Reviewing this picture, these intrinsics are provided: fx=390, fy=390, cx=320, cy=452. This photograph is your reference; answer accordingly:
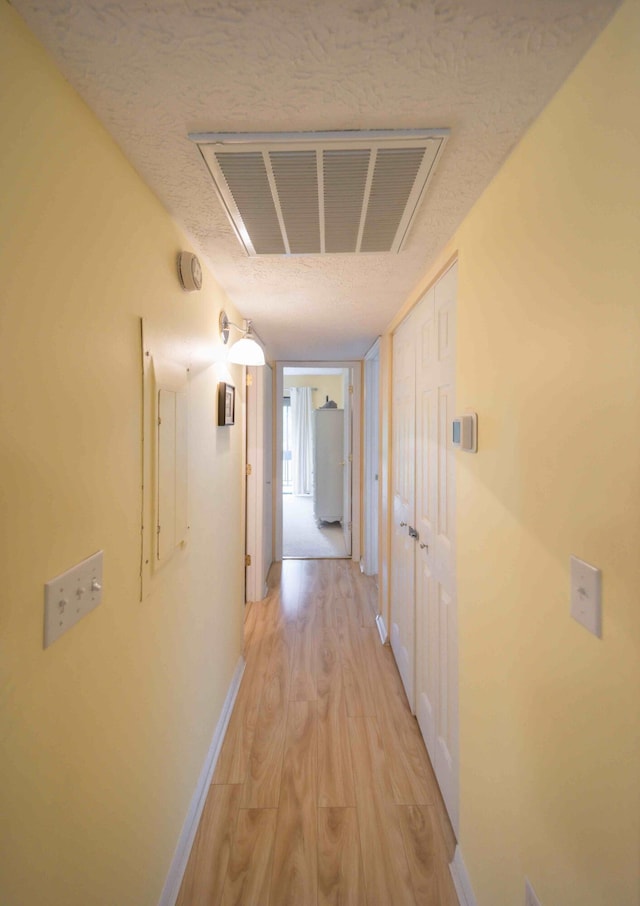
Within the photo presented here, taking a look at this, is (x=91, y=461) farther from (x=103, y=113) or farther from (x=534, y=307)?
(x=534, y=307)

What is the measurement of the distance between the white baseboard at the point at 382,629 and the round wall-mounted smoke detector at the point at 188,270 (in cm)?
241

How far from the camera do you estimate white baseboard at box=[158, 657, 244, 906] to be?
3.96 ft

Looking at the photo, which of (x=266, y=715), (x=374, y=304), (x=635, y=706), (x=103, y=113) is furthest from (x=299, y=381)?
(x=635, y=706)

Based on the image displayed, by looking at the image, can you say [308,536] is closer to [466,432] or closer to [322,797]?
[322,797]

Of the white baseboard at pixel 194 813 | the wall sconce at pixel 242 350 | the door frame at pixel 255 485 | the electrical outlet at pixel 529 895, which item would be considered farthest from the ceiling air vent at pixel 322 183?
the white baseboard at pixel 194 813

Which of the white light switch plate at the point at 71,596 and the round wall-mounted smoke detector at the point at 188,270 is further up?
the round wall-mounted smoke detector at the point at 188,270

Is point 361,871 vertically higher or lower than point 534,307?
lower

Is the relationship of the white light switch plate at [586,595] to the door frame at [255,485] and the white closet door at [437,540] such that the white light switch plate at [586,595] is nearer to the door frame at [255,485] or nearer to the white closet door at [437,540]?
the white closet door at [437,540]

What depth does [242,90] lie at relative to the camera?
30.4 inches

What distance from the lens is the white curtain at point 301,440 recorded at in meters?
7.88

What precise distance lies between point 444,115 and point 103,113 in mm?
728

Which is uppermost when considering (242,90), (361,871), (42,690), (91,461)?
(242,90)

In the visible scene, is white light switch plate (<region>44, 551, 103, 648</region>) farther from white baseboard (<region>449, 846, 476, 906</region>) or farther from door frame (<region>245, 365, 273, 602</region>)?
door frame (<region>245, 365, 273, 602</region>)

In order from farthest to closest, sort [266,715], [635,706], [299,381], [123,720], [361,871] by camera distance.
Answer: [299,381]
[266,715]
[361,871]
[123,720]
[635,706]
